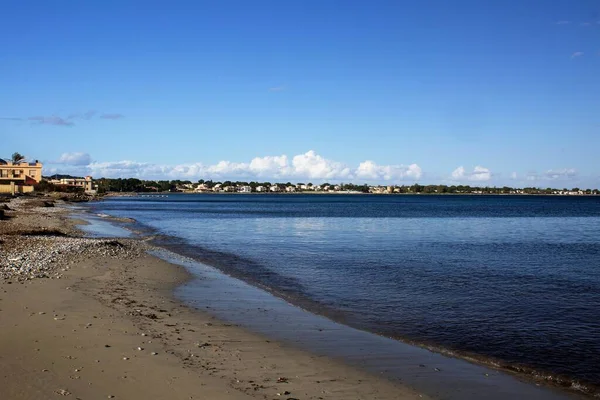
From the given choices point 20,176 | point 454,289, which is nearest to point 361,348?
point 454,289

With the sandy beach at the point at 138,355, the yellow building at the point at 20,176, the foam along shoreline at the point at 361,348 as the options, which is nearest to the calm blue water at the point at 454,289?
the foam along shoreline at the point at 361,348

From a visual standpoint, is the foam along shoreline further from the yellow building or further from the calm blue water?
the yellow building

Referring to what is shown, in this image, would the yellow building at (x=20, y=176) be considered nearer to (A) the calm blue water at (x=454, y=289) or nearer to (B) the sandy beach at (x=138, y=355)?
(A) the calm blue water at (x=454, y=289)

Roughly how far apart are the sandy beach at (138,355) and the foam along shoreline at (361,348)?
0.54m

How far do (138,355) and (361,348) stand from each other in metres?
4.63

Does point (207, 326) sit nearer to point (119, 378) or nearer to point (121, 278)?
point (119, 378)

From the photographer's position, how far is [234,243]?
35.5 meters

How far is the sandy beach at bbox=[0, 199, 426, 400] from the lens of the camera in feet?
24.7

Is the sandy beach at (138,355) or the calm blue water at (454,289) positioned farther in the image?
the calm blue water at (454,289)

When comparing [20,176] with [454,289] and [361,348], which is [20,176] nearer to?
[454,289]

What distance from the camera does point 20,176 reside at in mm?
141625

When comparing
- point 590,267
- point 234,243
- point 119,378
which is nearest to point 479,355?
point 119,378

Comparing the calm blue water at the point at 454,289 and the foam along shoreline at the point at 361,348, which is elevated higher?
the foam along shoreline at the point at 361,348

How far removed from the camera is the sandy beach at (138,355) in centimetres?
752
